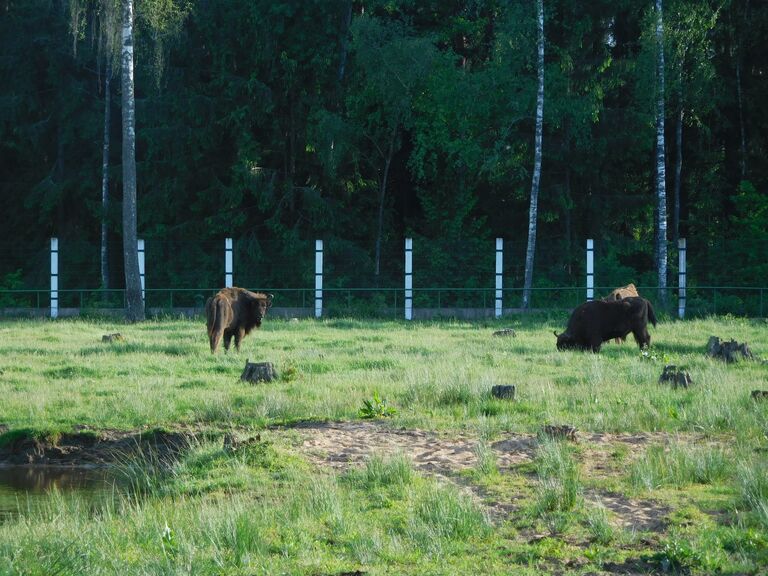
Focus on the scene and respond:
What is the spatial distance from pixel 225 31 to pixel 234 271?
944 cm

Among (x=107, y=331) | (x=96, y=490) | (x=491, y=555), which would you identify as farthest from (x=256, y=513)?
(x=107, y=331)

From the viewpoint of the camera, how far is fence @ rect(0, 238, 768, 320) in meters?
30.2

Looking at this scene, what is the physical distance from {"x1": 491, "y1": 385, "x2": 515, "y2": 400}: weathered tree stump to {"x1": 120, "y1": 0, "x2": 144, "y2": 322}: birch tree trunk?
16.2 meters

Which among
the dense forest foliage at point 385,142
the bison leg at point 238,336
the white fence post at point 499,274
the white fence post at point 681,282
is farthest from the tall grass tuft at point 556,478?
the dense forest foliage at point 385,142

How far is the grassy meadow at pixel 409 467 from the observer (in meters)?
7.37

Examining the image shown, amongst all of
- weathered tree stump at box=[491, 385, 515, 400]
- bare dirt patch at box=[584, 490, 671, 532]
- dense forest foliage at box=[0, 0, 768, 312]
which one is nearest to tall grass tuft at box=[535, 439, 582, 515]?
bare dirt patch at box=[584, 490, 671, 532]

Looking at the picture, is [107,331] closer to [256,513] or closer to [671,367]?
[671,367]

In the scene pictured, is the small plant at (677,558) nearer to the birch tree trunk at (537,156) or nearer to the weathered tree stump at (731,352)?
the weathered tree stump at (731,352)

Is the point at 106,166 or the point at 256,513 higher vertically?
the point at 106,166

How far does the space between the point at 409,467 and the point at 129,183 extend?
68.4 ft

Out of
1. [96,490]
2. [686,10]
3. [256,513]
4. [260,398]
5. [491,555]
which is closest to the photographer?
[491,555]

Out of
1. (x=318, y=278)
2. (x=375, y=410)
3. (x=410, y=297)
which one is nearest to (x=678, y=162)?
(x=410, y=297)

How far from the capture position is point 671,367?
14914 mm

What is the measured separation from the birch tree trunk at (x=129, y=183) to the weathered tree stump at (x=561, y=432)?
1846 cm
